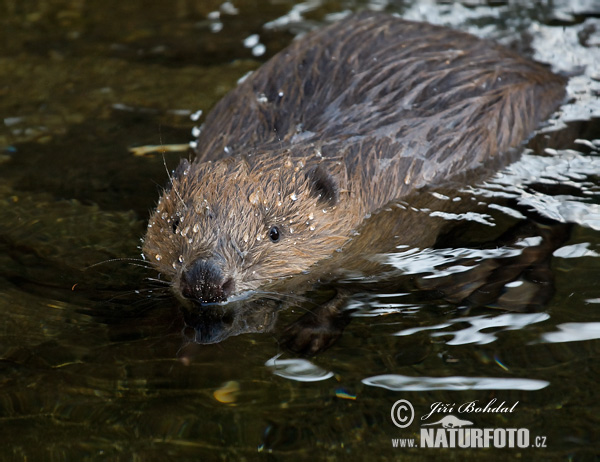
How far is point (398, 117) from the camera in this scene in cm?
454

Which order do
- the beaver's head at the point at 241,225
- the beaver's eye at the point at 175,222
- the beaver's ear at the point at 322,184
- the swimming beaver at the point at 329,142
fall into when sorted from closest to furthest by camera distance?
the beaver's head at the point at 241,225 < the swimming beaver at the point at 329,142 < the beaver's eye at the point at 175,222 < the beaver's ear at the point at 322,184

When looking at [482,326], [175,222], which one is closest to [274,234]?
[175,222]

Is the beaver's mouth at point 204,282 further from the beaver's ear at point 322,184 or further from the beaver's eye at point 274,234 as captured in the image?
the beaver's ear at point 322,184

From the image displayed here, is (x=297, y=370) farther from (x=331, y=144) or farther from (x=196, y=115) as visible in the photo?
(x=196, y=115)

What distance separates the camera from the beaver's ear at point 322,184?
409cm

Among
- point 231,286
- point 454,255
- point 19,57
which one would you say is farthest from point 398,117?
point 19,57

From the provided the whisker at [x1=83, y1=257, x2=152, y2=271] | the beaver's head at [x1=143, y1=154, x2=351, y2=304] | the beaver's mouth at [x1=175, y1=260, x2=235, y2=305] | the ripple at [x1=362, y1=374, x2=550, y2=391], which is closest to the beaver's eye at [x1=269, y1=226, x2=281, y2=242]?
the beaver's head at [x1=143, y1=154, x2=351, y2=304]

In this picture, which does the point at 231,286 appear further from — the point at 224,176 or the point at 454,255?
the point at 454,255

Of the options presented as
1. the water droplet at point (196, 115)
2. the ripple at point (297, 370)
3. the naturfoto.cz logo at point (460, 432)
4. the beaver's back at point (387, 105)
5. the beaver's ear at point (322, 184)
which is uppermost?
the beaver's back at point (387, 105)

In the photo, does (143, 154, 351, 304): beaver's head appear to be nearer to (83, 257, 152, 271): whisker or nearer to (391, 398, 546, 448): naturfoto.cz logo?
(83, 257, 152, 271): whisker

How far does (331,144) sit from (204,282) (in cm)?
123

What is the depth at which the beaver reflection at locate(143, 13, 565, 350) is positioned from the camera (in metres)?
3.85
